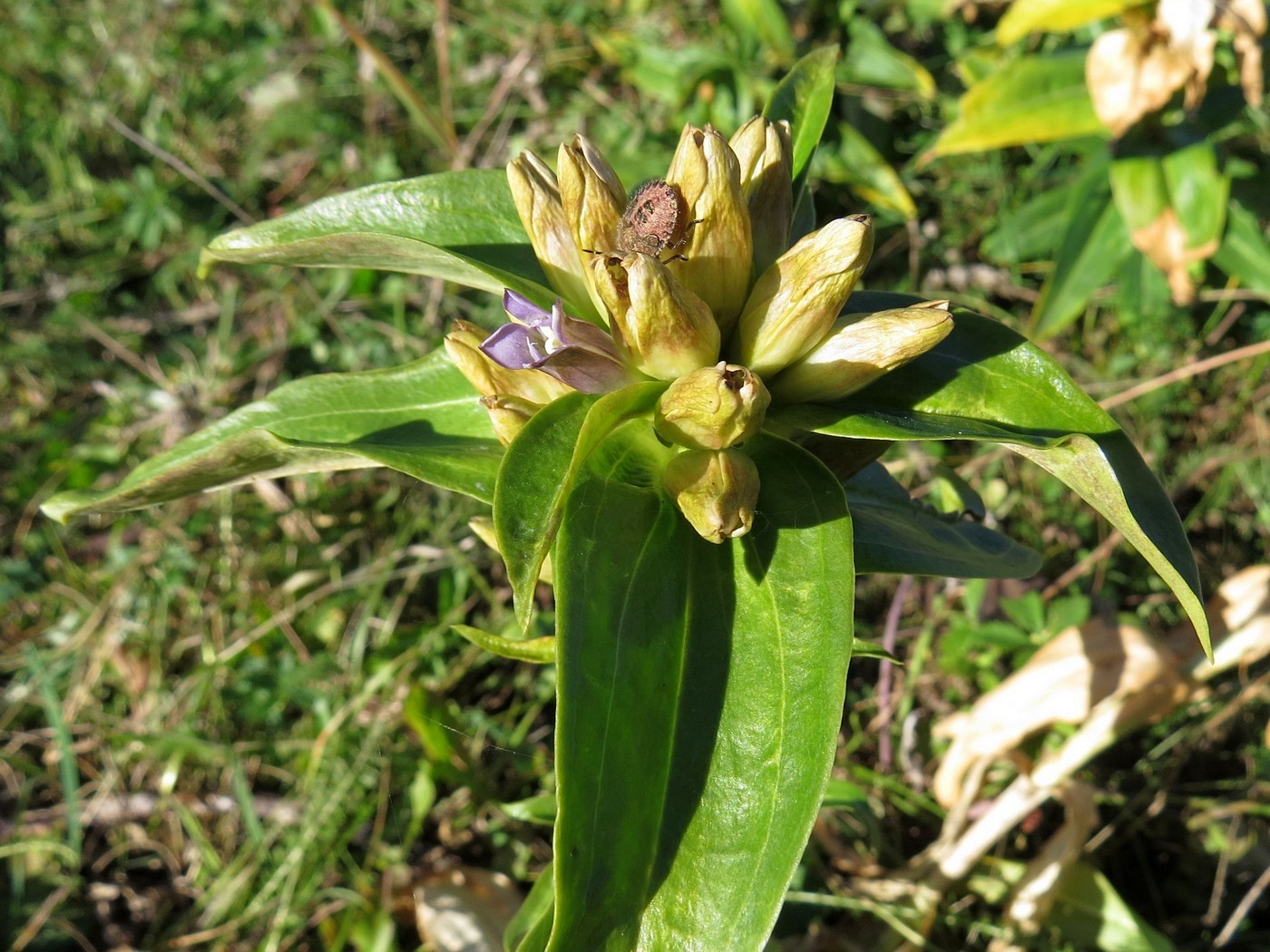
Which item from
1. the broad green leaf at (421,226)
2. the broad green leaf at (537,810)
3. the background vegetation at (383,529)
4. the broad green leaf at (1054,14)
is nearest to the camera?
the broad green leaf at (421,226)

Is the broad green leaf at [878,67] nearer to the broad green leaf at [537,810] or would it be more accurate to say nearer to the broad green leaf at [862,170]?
the broad green leaf at [862,170]

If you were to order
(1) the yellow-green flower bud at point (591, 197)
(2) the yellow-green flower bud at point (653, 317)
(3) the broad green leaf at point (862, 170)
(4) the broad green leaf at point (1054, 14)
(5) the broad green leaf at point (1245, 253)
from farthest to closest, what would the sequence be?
(3) the broad green leaf at point (862, 170), (5) the broad green leaf at point (1245, 253), (4) the broad green leaf at point (1054, 14), (1) the yellow-green flower bud at point (591, 197), (2) the yellow-green flower bud at point (653, 317)

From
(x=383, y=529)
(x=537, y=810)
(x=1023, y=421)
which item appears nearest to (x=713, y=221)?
(x=1023, y=421)

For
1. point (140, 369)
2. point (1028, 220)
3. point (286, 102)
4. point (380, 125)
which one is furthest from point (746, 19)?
point (140, 369)

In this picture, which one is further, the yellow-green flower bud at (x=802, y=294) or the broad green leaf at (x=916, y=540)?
the broad green leaf at (x=916, y=540)

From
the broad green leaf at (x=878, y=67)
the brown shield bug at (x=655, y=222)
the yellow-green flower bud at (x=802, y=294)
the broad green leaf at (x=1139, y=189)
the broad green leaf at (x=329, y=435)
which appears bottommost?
the broad green leaf at (x=1139, y=189)

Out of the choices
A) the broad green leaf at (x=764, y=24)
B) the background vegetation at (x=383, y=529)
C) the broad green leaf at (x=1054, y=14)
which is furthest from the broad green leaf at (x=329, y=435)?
the broad green leaf at (x=764, y=24)

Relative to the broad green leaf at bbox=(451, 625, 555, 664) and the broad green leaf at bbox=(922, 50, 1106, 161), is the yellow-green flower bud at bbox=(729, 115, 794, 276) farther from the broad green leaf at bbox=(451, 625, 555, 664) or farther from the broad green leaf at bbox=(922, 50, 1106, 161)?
the broad green leaf at bbox=(922, 50, 1106, 161)
